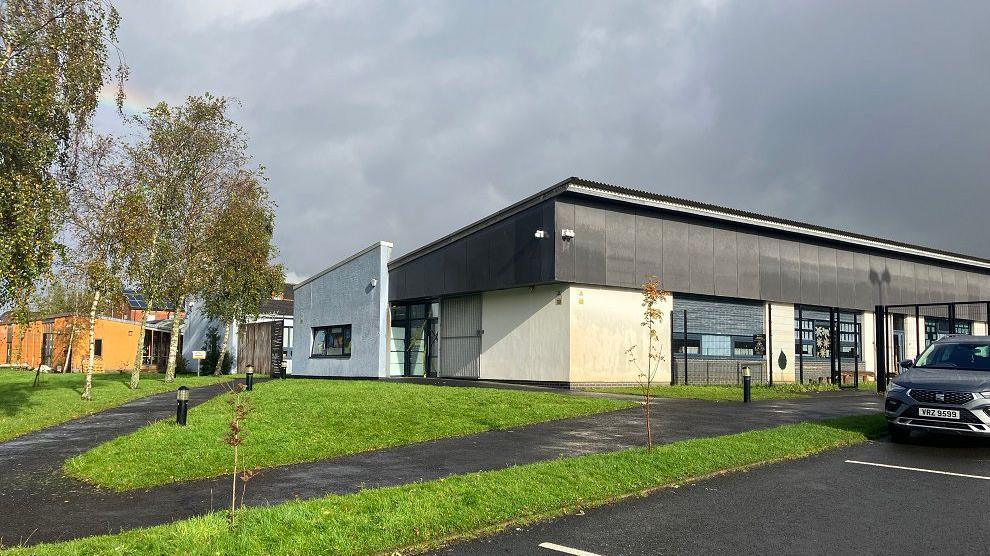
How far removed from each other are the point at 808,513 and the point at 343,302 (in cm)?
2950

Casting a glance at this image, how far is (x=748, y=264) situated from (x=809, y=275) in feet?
15.5

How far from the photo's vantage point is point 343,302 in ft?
111

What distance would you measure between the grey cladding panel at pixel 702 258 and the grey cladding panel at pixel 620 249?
314 cm

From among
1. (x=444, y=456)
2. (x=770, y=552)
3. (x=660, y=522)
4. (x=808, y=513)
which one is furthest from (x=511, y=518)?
(x=444, y=456)

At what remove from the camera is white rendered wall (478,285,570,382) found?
886 inches

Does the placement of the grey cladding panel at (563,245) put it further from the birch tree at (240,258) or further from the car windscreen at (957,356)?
the birch tree at (240,258)

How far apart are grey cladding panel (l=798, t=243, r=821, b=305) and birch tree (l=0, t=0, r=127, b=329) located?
28266 millimetres

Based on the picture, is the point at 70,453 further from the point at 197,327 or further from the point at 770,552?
the point at 197,327

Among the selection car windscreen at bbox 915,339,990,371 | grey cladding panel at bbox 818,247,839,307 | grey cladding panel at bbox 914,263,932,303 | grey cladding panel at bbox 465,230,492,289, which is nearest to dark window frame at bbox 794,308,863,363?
grey cladding panel at bbox 818,247,839,307

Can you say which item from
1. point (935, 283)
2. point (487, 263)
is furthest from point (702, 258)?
point (935, 283)

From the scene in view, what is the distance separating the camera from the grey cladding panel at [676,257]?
24750 millimetres

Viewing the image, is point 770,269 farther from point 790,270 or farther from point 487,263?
point 487,263

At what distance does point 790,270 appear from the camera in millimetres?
29391

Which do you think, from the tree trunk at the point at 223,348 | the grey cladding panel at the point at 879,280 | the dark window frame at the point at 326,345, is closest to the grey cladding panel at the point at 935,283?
the grey cladding panel at the point at 879,280
